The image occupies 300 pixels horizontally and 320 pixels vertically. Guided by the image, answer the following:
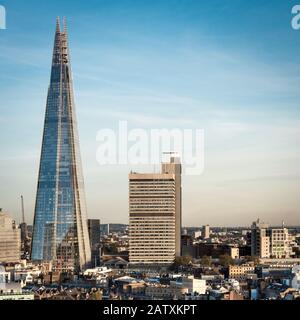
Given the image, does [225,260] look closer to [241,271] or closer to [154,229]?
[154,229]

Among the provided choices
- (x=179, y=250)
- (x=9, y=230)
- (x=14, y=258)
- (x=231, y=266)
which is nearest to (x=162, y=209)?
(x=179, y=250)

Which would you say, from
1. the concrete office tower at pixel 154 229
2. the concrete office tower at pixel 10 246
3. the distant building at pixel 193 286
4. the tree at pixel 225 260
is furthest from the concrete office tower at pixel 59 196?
the distant building at pixel 193 286

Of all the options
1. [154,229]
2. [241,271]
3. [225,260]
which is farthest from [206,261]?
[241,271]

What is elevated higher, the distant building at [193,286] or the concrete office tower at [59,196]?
the concrete office tower at [59,196]

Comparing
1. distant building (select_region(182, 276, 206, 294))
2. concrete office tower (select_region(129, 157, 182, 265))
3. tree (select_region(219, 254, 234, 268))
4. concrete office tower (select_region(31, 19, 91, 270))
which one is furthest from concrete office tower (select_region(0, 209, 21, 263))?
tree (select_region(219, 254, 234, 268))

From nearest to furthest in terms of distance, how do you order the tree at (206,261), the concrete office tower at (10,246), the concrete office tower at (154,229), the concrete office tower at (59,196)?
1. the concrete office tower at (10,246)
2. the concrete office tower at (154,229)
3. the tree at (206,261)
4. the concrete office tower at (59,196)

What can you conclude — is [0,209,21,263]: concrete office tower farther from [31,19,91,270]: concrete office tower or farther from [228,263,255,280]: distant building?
[228,263,255,280]: distant building

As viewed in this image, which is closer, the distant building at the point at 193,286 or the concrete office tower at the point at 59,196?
the distant building at the point at 193,286

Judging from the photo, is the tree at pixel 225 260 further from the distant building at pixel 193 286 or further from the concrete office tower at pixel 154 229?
the distant building at pixel 193 286
